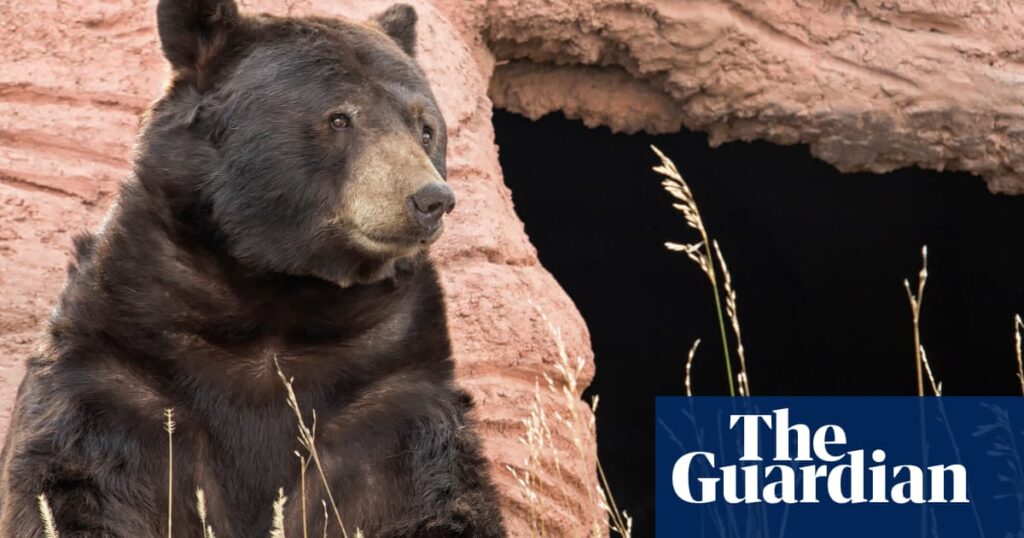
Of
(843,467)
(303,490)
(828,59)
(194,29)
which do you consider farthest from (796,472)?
(194,29)

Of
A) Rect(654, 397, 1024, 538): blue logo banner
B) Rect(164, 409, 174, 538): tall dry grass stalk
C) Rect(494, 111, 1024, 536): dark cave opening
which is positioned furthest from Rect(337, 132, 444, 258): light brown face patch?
Rect(494, 111, 1024, 536): dark cave opening

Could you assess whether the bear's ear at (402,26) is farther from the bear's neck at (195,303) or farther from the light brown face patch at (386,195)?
the bear's neck at (195,303)

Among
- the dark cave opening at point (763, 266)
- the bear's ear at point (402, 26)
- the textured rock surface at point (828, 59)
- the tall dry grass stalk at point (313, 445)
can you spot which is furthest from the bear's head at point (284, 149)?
the dark cave opening at point (763, 266)

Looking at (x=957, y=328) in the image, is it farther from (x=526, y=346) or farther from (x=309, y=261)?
(x=309, y=261)

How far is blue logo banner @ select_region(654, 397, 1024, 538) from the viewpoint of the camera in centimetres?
628

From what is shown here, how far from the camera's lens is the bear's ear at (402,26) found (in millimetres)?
4926

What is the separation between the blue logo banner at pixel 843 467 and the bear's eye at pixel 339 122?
2.25 metres

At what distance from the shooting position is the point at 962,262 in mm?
9164

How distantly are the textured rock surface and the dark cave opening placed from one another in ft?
3.33

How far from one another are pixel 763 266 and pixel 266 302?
566 centimetres

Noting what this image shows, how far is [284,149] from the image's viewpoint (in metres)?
4.24

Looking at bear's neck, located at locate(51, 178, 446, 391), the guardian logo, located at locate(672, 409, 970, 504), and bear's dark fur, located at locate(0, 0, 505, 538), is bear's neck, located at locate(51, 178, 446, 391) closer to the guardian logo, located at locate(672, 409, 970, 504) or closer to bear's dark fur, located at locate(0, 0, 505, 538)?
bear's dark fur, located at locate(0, 0, 505, 538)

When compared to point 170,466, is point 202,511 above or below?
below

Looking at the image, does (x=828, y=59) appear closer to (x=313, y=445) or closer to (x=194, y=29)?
(x=194, y=29)
